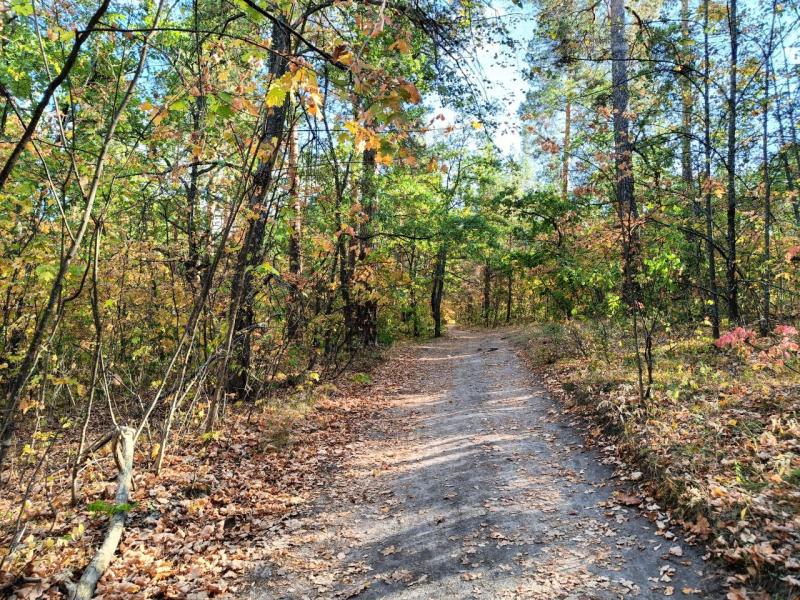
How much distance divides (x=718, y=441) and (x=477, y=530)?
2832 millimetres

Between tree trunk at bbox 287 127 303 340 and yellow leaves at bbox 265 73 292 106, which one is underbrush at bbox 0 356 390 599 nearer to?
tree trunk at bbox 287 127 303 340

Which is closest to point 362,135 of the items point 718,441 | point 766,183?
point 718,441

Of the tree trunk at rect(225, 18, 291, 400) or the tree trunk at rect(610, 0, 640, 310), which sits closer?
the tree trunk at rect(225, 18, 291, 400)

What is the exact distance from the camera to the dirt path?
351cm

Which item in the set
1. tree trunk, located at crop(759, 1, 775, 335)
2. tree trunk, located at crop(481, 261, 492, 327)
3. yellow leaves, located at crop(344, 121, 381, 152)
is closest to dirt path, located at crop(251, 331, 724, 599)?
yellow leaves, located at crop(344, 121, 381, 152)

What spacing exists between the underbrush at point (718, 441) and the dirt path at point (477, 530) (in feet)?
1.11

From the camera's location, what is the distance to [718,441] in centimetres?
484

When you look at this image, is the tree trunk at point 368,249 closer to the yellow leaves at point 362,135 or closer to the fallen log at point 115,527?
the fallen log at point 115,527

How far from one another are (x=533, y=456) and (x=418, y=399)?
396 cm

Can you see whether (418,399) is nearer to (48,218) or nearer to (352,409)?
(352,409)

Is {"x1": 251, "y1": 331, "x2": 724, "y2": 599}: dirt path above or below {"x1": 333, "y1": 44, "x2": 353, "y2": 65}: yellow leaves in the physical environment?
below

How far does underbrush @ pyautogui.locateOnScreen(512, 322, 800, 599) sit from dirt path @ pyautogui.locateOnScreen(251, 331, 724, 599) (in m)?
0.34

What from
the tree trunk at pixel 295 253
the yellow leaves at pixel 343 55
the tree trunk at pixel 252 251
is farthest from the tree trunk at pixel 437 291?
the yellow leaves at pixel 343 55

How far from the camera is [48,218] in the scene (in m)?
6.04
